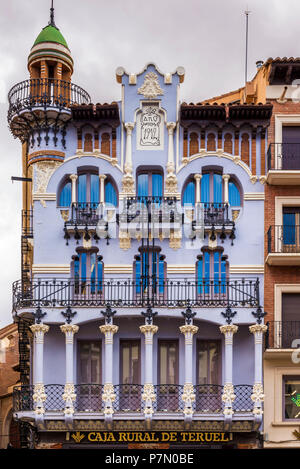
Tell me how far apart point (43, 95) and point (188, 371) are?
11708 millimetres

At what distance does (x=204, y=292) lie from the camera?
118ft

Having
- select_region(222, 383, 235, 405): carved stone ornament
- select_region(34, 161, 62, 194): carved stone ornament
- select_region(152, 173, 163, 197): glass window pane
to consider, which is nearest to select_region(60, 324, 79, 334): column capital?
select_region(34, 161, 62, 194): carved stone ornament

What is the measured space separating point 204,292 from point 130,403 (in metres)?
4.91

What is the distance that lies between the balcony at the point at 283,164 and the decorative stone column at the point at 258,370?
561 cm

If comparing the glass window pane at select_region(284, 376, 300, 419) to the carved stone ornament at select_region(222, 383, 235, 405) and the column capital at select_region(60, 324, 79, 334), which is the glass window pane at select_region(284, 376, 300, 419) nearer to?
the carved stone ornament at select_region(222, 383, 235, 405)

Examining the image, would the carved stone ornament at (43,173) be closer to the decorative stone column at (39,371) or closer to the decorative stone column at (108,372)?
the decorative stone column at (39,371)

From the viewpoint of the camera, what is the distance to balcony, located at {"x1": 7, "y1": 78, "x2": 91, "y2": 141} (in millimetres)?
36438

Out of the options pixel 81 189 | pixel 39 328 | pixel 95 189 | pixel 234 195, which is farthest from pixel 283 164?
pixel 39 328

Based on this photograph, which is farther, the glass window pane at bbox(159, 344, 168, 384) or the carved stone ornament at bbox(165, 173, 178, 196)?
the carved stone ornament at bbox(165, 173, 178, 196)

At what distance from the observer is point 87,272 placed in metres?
36.4

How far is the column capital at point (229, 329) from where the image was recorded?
113 feet

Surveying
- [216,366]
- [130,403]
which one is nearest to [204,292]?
[216,366]

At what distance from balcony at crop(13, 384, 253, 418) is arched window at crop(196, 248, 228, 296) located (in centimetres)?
362

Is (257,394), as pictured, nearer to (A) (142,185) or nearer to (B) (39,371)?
(B) (39,371)
